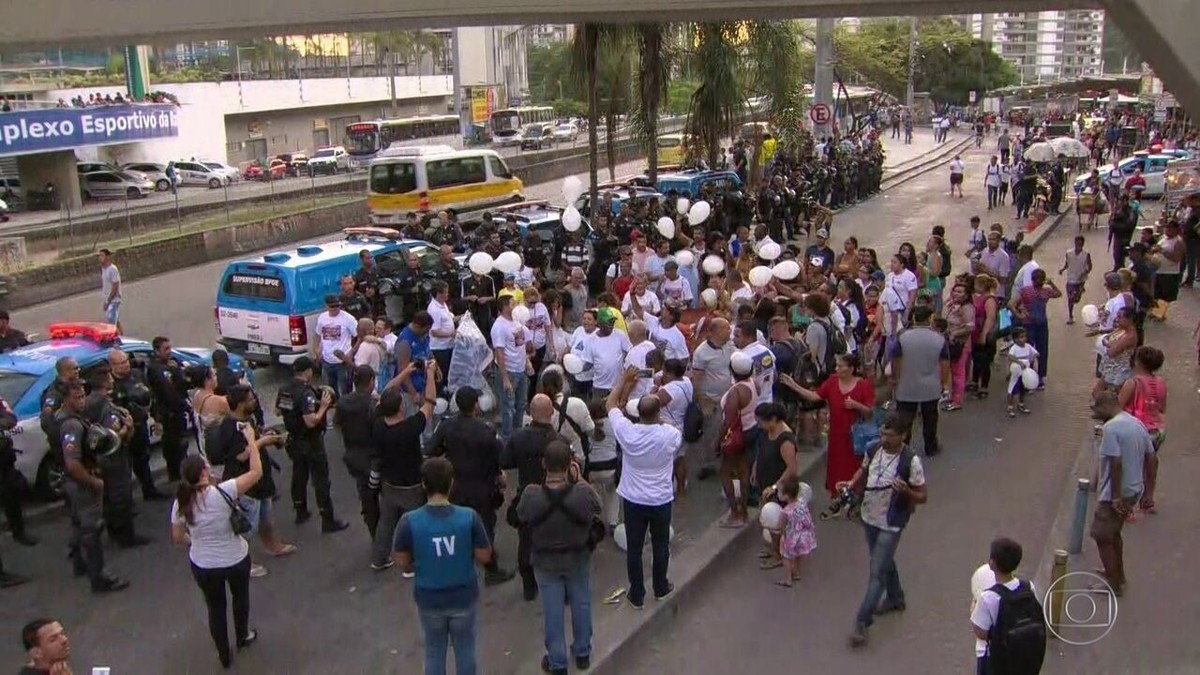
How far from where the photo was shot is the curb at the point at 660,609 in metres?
6.46

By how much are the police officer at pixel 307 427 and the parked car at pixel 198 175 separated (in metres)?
36.6

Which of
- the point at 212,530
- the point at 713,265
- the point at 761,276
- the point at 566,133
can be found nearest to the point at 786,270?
the point at 761,276

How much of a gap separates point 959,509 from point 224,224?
21499mm

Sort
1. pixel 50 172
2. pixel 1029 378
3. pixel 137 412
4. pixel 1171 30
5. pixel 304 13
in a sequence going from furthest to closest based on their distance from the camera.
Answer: pixel 50 172 → pixel 1029 378 → pixel 137 412 → pixel 304 13 → pixel 1171 30

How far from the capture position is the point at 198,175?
42281mm

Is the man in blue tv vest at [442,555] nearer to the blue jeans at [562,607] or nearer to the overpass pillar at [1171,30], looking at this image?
the blue jeans at [562,607]

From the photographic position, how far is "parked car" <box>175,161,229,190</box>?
42.0m

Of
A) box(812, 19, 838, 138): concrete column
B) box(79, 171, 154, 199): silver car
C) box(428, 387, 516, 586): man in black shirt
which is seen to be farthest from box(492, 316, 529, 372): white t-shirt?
box(79, 171, 154, 199): silver car

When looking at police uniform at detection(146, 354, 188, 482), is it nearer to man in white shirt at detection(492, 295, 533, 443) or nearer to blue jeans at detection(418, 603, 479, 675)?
man in white shirt at detection(492, 295, 533, 443)

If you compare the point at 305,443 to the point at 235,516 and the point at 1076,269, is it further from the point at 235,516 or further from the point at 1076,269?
the point at 1076,269

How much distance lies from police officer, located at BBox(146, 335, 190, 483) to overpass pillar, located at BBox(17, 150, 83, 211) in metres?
29.7

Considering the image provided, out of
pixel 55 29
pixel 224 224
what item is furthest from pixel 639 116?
pixel 55 29

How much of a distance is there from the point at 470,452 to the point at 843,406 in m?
3.03

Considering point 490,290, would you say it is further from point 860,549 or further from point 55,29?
point 55,29
